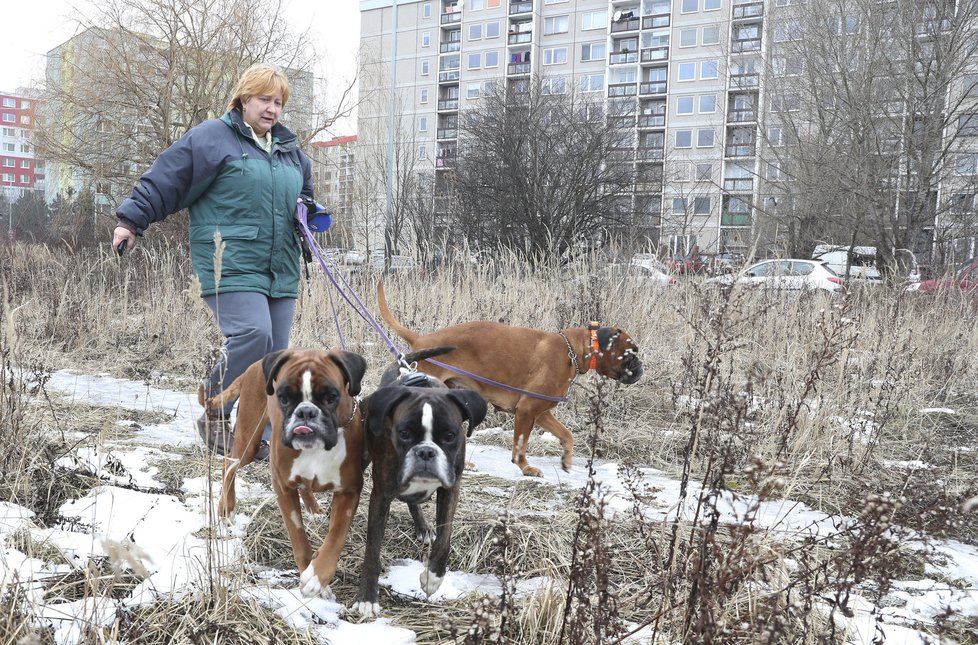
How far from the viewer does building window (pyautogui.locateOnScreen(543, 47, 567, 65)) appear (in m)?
59.4

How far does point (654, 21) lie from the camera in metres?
55.8

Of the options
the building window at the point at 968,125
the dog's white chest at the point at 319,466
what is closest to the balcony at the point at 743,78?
the building window at the point at 968,125

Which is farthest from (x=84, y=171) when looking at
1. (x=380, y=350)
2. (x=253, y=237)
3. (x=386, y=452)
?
(x=386, y=452)

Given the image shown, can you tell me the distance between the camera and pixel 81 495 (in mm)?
3258

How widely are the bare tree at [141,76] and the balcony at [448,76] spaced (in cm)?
4738

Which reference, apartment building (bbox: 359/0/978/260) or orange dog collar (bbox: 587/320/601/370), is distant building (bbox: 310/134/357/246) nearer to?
orange dog collar (bbox: 587/320/601/370)

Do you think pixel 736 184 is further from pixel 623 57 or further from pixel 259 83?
pixel 259 83

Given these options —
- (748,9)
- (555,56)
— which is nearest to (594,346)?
(748,9)

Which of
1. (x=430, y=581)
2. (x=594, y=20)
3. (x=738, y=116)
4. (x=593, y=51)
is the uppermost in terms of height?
(x=594, y=20)

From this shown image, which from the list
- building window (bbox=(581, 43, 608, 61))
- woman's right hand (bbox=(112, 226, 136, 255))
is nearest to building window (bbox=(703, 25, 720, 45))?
building window (bbox=(581, 43, 608, 61))

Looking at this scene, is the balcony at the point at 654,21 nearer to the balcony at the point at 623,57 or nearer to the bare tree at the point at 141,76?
the balcony at the point at 623,57

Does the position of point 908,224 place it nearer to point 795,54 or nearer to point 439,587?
point 795,54

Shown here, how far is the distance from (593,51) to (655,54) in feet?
17.2

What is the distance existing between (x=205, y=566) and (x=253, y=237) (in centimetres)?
210
